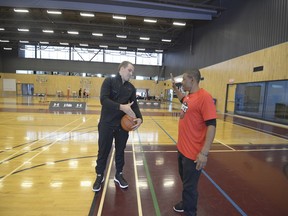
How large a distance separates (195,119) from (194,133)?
0.51 ft

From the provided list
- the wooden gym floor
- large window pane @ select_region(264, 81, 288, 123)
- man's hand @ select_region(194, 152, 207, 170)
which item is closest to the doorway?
the wooden gym floor

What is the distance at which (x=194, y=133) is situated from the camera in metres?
2.07

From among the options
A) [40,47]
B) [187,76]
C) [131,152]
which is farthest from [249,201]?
[40,47]

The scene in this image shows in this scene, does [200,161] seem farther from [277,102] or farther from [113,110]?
[277,102]

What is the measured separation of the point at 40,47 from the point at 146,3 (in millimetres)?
22994

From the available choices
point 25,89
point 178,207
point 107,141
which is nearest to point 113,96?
point 107,141

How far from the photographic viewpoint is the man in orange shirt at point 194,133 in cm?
194

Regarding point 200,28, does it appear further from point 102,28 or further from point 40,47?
point 40,47

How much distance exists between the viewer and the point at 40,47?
30.3 meters

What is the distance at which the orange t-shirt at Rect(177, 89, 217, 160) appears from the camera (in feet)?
6.33

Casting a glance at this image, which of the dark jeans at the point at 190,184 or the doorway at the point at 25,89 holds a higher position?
the doorway at the point at 25,89

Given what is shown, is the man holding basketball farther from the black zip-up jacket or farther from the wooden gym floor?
the wooden gym floor

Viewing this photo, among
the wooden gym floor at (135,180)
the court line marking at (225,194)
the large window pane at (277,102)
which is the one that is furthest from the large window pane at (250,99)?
the court line marking at (225,194)

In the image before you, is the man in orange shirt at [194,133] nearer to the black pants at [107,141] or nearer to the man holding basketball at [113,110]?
the man holding basketball at [113,110]
